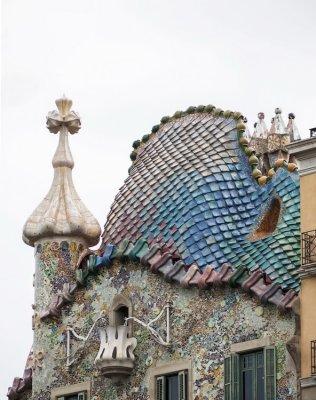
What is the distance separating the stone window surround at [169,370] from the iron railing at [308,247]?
10.8 ft

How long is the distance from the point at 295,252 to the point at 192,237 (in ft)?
8.01

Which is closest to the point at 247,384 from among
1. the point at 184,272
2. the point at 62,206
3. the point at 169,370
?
the point at 169,370

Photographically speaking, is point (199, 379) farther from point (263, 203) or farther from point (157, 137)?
point (157, 137)

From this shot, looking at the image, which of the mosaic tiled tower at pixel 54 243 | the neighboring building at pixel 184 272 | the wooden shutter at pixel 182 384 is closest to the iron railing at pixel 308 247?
the neighboring building at pixel 184 272

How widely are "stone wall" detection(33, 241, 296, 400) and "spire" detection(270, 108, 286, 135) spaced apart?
422 cm

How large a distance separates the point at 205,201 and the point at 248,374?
12.6ft

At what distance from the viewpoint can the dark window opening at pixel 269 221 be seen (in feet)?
117

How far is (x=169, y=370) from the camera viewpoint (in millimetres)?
35344

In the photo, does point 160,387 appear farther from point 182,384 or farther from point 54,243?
point 54,243

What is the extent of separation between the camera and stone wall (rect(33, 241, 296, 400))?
3400 centimetres

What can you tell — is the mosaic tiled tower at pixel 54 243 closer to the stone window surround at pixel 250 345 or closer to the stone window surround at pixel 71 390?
the stone window surround at pixel 71 390

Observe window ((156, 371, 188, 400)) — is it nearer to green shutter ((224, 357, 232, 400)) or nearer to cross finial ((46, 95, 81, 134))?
green shutter ((224, 357, 232, 400))

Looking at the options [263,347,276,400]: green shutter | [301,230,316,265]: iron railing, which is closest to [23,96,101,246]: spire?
[263,347,276,400]: green shutter

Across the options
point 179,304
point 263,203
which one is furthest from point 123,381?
point 263,203
